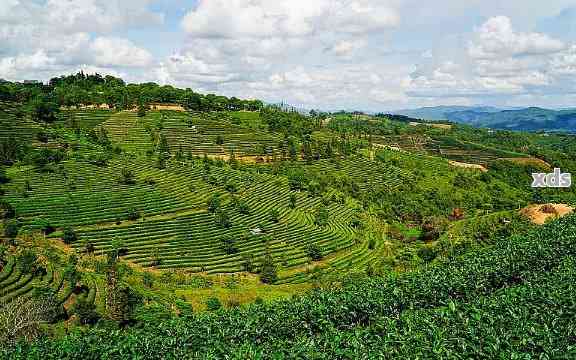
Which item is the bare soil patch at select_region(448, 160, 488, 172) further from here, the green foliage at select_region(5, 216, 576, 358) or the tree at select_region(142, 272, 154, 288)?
the tree at select_region(142, 272, 154, 288)

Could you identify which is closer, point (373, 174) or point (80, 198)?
point (80, 198)

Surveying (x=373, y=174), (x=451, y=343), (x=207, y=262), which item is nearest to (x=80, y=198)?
(x=207, y=262)

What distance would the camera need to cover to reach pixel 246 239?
57.5 meters

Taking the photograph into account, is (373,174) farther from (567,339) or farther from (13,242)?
(567,339)

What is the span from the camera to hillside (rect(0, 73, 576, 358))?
21625 millimetres

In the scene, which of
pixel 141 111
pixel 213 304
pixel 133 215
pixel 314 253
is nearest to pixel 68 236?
pixel 133 215

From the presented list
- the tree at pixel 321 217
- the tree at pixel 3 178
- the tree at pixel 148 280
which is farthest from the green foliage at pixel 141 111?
the tree at pixel 148 280

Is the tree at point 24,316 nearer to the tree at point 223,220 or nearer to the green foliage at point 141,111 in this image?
the tree at point 223,220

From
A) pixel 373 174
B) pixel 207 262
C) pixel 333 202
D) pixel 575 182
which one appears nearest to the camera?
pixel 207 262

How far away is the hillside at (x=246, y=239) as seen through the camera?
21.6m

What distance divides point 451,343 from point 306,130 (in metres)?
105

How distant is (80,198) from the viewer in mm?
56594

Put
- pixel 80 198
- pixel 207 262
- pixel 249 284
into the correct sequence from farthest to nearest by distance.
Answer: pixel 80 198 → pixel 207 262 → pixel 249 284

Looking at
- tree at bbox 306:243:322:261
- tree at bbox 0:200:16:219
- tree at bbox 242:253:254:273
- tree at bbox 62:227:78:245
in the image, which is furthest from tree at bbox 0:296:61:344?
tree at bbox 306:243:322:261
